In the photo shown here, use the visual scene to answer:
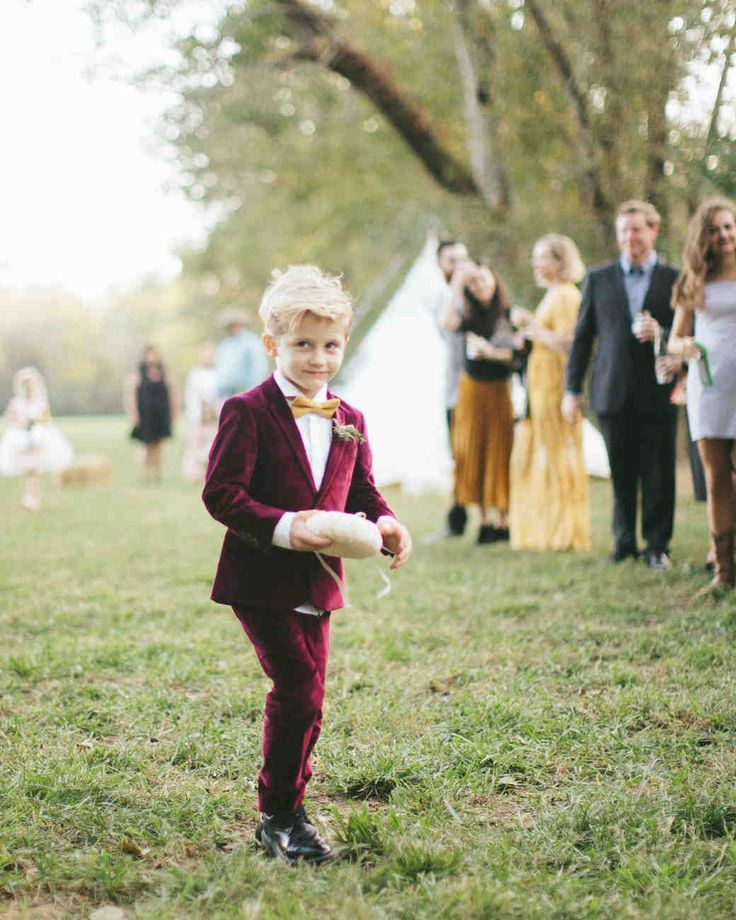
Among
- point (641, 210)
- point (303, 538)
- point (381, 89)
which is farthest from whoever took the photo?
point (381, 89)

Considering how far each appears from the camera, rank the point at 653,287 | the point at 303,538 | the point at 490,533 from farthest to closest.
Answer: the point at 490,533
the point at 653,287
the point at 303,538

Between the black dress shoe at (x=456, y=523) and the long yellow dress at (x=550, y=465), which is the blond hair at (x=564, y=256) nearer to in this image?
the long yellow dress at (x=550, y=465)

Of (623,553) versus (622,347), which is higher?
(622,347)

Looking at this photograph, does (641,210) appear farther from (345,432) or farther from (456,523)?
(345,432)

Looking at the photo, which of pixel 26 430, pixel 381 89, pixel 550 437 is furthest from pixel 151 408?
pixel 550 437

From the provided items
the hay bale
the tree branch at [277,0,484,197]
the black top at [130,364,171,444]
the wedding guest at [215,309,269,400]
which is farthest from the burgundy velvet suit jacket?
the black top at [130,364,171,444]

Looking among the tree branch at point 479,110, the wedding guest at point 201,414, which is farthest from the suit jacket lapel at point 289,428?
the wedding guest at point 201,414

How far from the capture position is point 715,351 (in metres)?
5.47

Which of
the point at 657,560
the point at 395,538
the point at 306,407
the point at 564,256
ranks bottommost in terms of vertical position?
the point at 657,560

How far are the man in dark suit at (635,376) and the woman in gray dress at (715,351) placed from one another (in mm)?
822

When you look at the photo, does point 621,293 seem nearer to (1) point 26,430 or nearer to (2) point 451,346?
(2) point 451,346

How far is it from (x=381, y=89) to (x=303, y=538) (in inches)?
505

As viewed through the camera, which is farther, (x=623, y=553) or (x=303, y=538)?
(x=623, y=553)

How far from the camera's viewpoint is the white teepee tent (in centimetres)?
1341
